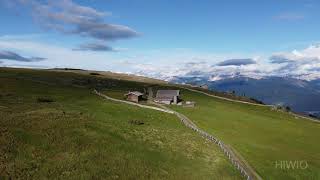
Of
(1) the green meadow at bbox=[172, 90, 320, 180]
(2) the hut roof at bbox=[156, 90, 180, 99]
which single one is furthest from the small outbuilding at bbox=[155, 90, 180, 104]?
(1) the green meadow at bbox=[172, 90, 320, 180]

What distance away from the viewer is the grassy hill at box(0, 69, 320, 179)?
5950 centimetres

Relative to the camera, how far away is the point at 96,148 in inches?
2635

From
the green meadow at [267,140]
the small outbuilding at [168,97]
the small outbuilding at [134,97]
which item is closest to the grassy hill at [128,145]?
the green meadow at [267,140]

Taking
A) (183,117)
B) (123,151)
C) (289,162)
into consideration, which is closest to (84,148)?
(123,151)

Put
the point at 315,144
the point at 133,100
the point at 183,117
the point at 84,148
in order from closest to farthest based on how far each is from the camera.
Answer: the point at 84,148, the point at 315,144, the point at 183,117, the point at 133,100

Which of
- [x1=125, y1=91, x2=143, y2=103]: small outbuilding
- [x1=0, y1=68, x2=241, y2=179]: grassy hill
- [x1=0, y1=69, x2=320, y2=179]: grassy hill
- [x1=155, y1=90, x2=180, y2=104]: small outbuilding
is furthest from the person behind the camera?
[x1=155, y1=90, x2=180, y2=104]: small outbuilding

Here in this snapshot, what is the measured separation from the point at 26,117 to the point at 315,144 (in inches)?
2462

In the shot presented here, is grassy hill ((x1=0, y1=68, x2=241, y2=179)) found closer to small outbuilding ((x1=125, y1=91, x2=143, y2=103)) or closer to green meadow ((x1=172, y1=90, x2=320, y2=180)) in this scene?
green meadow ((x1=172, y1=90, x2=320, y2=180))

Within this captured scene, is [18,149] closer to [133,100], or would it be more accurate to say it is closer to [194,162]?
[194,162]

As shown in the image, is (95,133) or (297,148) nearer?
(95,133)

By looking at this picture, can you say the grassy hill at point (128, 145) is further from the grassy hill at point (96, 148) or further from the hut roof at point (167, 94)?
the hut roof at point (167, 94)

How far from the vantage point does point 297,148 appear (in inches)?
3625

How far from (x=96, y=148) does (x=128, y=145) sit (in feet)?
22.0

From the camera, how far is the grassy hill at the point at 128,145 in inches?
2343
